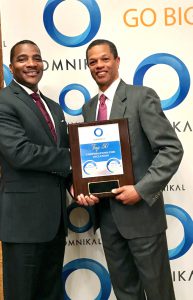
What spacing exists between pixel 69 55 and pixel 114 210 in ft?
3.05

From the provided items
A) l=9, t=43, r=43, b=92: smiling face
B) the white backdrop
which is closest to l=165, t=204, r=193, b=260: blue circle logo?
the white backdrop

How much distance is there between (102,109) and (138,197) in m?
0.44

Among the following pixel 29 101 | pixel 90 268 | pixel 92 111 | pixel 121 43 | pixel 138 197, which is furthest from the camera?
pixel 90 268

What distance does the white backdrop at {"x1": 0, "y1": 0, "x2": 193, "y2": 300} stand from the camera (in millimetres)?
2047

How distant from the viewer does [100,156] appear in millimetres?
1599

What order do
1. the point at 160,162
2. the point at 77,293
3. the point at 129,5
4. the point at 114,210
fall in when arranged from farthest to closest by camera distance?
the point at 77,293
the point at 129,5
the point at 114,210
the point at 160,162

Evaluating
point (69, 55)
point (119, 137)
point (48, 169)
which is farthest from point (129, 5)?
point (48, 169)

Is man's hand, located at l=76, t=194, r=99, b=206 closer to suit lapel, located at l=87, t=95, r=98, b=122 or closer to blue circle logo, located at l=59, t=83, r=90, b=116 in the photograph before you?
suit lapel, located at l=87, t=95, r=98, b=122

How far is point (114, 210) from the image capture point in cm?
164

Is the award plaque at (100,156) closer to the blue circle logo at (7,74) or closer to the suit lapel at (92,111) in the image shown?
the suit lapel at (92,111)

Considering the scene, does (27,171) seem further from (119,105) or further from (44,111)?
(119,105)

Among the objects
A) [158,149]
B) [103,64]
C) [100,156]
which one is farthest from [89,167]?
[103,64]

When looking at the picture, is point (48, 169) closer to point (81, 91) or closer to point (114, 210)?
point (114, 210)

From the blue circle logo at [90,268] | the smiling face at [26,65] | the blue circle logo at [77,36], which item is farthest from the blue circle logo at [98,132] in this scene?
the blue circle logo at [90,268]
